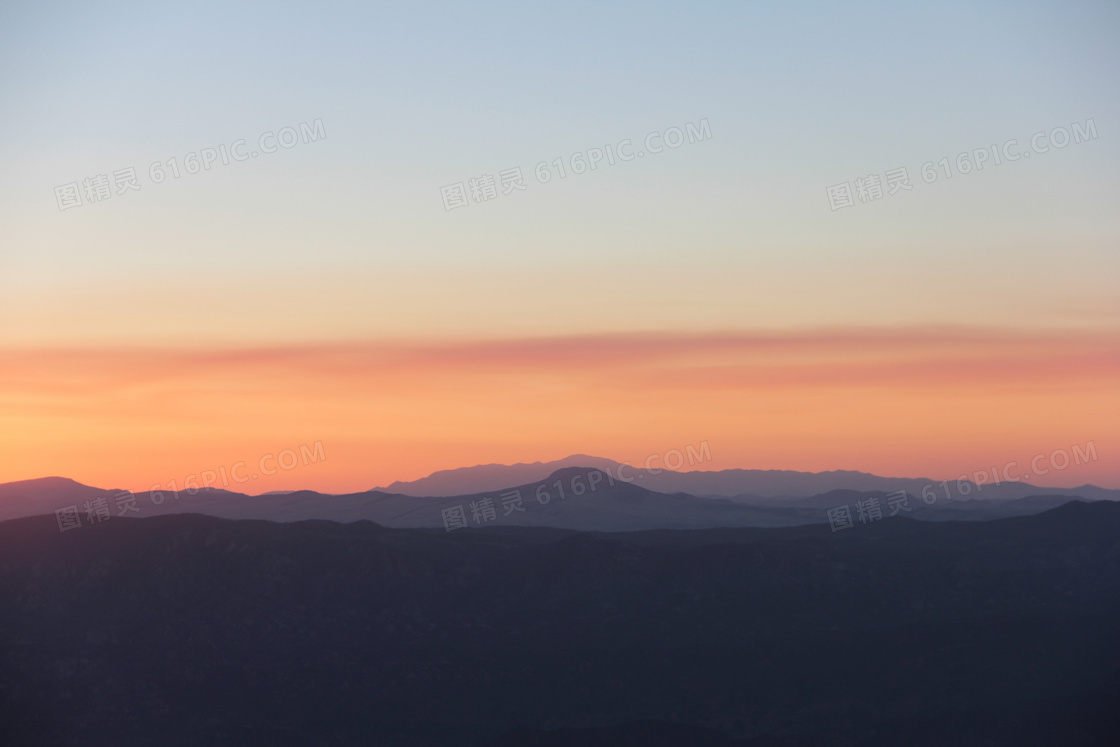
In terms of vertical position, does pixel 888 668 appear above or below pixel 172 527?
below

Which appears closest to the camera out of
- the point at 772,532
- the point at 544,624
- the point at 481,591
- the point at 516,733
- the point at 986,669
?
the point at 516,733

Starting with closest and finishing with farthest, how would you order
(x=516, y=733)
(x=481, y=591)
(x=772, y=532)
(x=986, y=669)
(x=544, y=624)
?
(x=516, y=733) < (x=986, y=669) < (x=544, y=624) < (x=481, y=591) < (x=772, y=532)

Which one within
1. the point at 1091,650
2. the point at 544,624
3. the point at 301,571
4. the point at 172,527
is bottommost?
the point at 1091,650

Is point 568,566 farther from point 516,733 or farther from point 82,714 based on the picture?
point 82,714

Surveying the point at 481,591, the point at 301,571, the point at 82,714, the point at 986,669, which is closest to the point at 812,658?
the point at 986,669

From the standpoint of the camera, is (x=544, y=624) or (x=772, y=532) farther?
(x=772, y=532)

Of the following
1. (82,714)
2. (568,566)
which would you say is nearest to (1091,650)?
(568,566)
